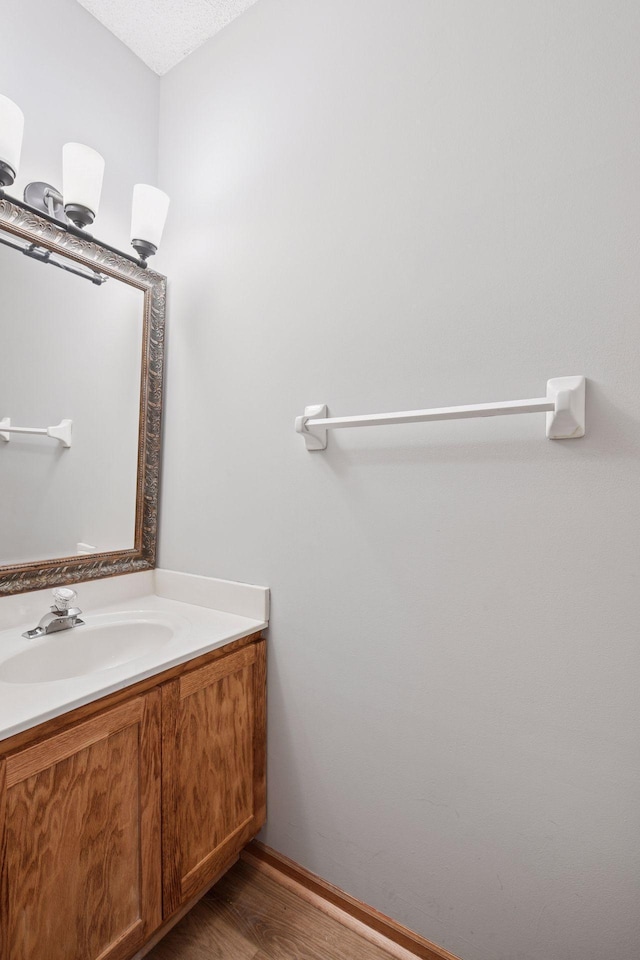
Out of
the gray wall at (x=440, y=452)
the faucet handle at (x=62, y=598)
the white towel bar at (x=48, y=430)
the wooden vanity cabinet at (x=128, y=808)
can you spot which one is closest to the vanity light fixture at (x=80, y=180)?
the gray wall at (x=440, y=452)

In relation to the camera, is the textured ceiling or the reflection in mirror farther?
the textured ceiling

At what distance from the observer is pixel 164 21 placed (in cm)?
152

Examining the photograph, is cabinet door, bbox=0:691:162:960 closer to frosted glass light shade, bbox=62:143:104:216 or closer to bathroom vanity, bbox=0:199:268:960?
bathroom vanity, bbox=0:199:268:960

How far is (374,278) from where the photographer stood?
1199 mm

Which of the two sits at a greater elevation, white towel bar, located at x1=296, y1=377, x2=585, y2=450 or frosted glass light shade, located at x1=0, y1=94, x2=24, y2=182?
frosted glass light shade, located at x1=0, y1=94, x2=24, y2=182

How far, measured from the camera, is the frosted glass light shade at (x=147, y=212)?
1394 mm

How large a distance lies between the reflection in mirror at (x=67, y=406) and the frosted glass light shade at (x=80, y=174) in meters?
0.21

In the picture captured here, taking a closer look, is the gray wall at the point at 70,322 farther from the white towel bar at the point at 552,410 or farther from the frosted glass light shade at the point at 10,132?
the white towel bar at the point at 552,410

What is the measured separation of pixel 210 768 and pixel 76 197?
1.57 metres

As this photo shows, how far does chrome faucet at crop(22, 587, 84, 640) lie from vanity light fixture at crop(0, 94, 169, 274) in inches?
37.2

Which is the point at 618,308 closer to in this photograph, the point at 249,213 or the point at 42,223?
the point at 249,213

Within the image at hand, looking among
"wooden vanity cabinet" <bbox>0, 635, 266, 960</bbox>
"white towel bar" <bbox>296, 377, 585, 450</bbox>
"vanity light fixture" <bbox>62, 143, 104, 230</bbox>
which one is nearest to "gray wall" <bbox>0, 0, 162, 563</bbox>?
"vanity light fixture" <bbox>62, 143, 104, 230</bbox>

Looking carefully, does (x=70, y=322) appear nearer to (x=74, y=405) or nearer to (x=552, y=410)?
(x=74, y=405)

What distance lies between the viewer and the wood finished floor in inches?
44.0
